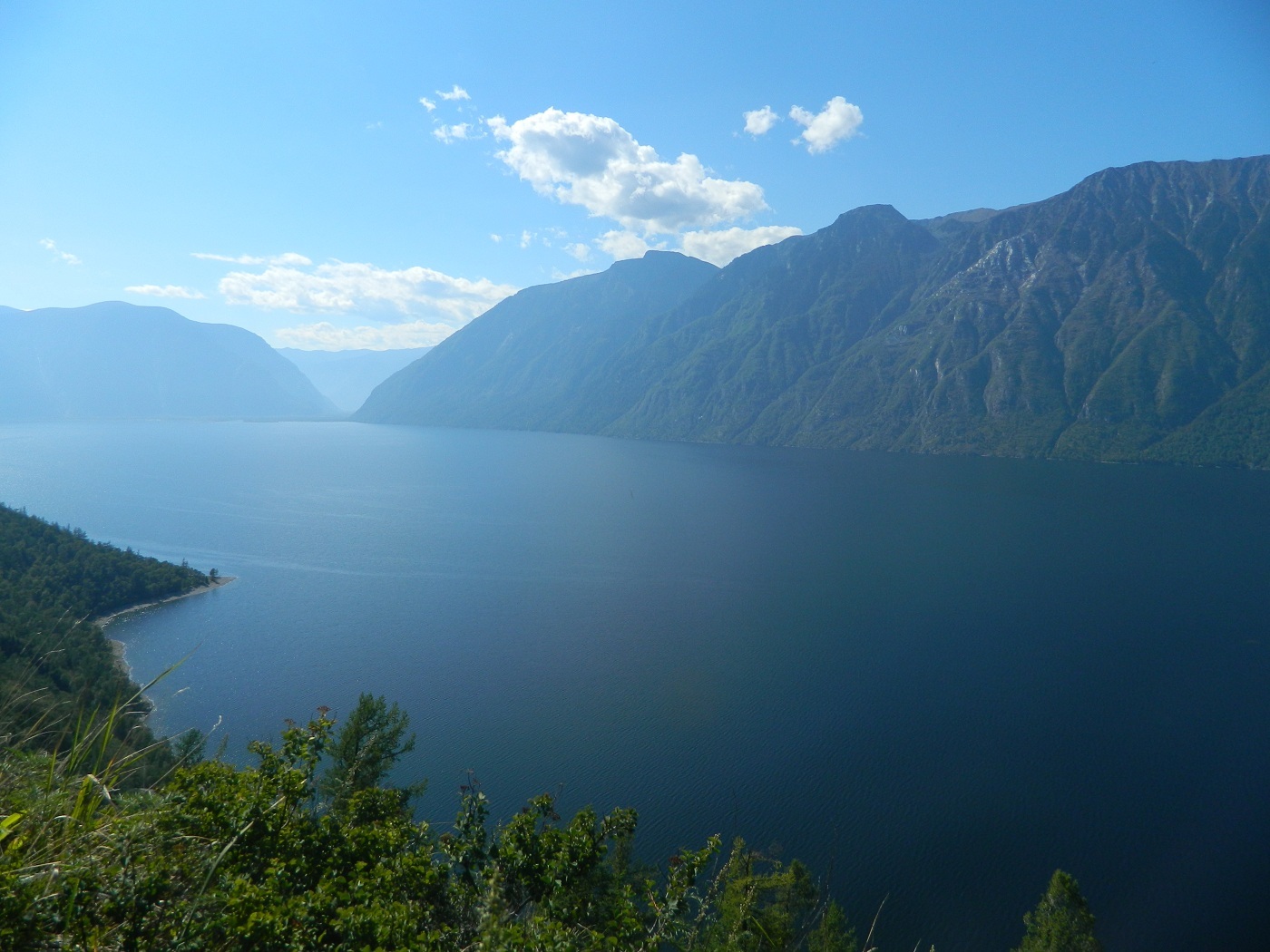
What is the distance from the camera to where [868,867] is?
27.3 metres

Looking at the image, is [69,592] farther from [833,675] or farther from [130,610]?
[833,675]

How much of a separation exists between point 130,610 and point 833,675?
2331 inches

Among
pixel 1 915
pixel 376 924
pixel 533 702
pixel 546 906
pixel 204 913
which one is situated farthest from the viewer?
pixel 533 702

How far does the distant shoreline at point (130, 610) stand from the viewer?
152 ft

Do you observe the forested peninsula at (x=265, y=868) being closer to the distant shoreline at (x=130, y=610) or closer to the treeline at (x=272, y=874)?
the treeline at (x=272, y=874)

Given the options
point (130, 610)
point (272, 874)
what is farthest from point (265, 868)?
point (130, 610)

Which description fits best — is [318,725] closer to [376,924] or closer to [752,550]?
[376,924]

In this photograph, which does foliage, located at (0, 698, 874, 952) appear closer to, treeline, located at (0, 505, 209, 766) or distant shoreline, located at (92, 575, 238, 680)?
→ treeline, located at (0, 505, 209, 766)

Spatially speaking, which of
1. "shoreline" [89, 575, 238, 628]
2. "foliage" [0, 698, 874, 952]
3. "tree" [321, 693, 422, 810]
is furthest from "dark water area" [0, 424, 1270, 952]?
"foliage" [0, 698, 874, 952]

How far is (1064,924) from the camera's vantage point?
64.3 feet

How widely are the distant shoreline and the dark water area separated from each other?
46.4 inches

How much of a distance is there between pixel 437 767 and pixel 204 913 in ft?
105

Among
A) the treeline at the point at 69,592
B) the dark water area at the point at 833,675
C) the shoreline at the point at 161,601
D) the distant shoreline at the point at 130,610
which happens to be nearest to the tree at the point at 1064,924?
the dark water area at the point at 833,675

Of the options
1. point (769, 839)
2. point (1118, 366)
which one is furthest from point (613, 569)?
point (1118, 366)
